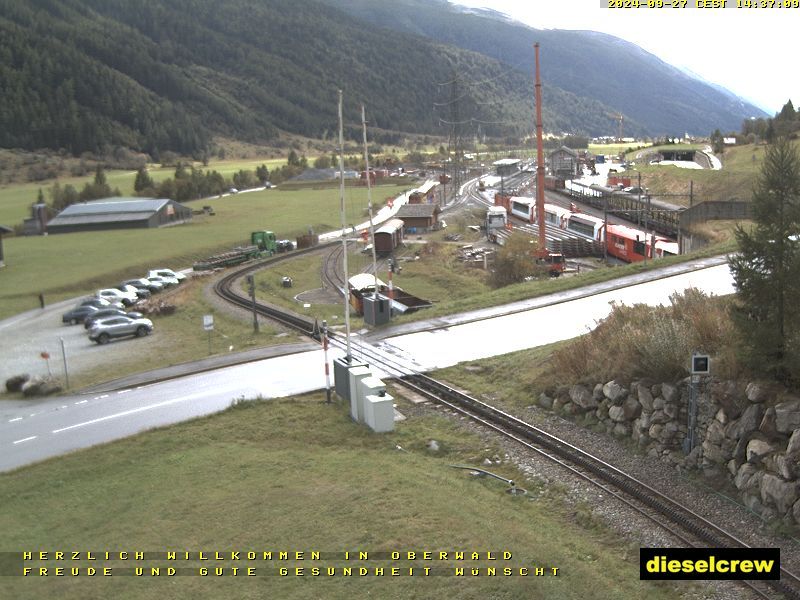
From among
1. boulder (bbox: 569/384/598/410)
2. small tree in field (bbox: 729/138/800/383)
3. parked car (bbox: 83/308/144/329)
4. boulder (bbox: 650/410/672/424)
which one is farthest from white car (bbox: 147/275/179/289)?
small tree in field (bbox: 729/138/800/383)

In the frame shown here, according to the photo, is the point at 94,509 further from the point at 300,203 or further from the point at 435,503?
the point at 300,203

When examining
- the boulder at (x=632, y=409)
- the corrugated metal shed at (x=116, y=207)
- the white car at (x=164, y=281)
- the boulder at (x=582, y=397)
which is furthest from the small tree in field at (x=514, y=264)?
the corrugated metal shed at (x=116, y=207)

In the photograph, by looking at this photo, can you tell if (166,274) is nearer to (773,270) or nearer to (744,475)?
(773,270)

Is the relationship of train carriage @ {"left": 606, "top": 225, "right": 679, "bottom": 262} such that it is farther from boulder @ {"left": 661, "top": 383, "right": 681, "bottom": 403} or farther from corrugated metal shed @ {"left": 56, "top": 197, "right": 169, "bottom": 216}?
corrugated metal shed @ {"left": 56, "top": 197, "right": 169, "bottom": 216}

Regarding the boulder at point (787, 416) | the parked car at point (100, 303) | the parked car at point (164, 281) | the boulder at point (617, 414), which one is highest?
the boulder at point (787, 416)

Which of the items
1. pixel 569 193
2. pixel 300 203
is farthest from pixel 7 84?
pixel 569 193

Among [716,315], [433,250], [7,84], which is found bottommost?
[433,250]

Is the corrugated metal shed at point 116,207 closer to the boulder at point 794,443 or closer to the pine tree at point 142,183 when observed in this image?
the pine tree at point 142,183
